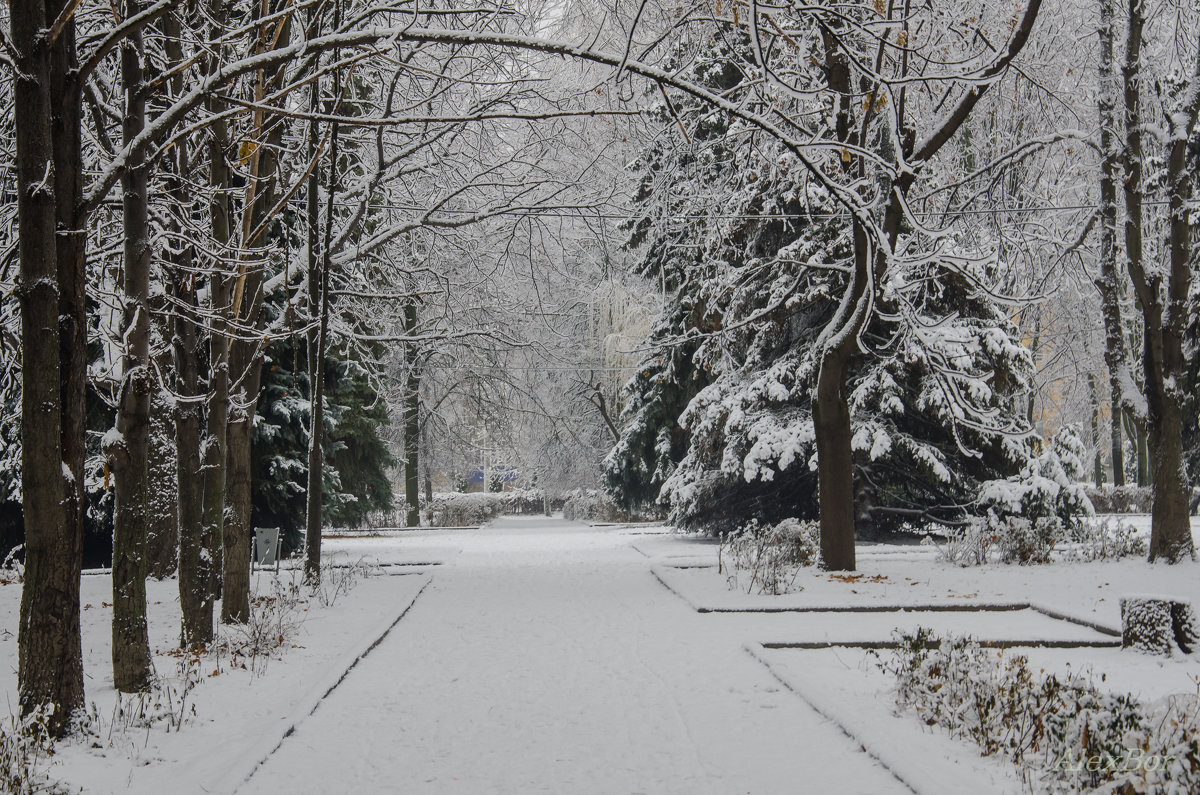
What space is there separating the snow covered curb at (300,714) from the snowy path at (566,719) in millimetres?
64

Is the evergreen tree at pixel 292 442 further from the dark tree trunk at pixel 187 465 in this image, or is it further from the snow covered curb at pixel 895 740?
the snow covered curb at pixel 895 740

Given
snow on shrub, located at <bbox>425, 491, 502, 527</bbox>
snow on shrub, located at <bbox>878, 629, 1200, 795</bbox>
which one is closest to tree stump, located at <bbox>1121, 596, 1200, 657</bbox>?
snow on shrub, located at <bbox>878, 629, 1200, 795</bbox>

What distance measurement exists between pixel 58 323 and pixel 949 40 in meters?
10.9

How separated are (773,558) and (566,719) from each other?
6.76 meters

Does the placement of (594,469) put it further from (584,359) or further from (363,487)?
(363,487)

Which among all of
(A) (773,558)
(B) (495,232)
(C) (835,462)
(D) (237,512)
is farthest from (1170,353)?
(D) (237,512)

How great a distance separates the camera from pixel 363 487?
73.0 ft

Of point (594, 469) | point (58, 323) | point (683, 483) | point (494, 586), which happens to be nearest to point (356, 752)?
point (58, 323)

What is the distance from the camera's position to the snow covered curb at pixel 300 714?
16.1ft

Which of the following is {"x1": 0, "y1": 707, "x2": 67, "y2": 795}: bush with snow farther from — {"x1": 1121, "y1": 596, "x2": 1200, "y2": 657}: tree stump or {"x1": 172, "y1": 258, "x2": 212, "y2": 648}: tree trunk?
{"x1": 1121, "y1": 596, "x2": 1200, "y2": 657}: tree stump

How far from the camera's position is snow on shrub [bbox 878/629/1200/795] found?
13.2 ft

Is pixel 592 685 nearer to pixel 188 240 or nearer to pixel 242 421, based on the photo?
pixel 188 240

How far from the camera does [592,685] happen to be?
7422mm

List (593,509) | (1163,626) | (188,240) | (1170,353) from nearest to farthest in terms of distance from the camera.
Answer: (188,240) < (1163,626) < (1170,353) < (593,509)
